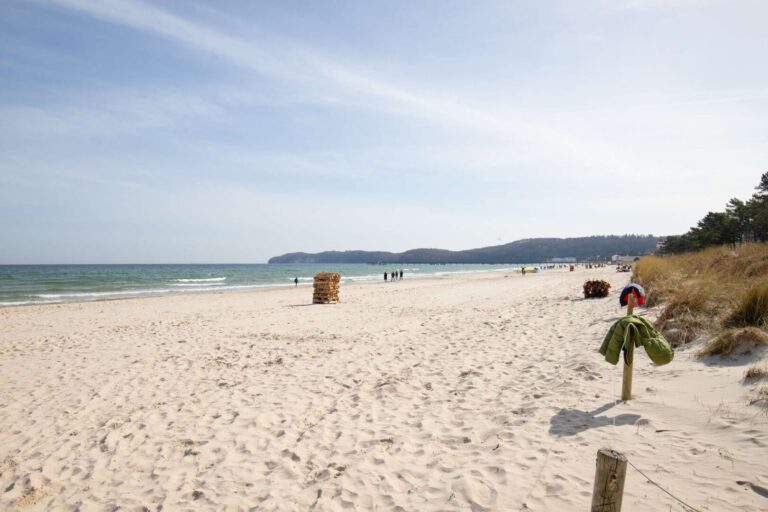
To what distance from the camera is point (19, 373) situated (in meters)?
8.09

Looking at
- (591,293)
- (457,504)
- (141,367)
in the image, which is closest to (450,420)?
(457,504)

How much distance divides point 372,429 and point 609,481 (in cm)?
312

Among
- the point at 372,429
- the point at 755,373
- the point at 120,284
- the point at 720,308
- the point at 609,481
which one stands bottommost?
the point at 372,429

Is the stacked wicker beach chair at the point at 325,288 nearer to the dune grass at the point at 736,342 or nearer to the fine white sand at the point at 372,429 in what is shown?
the fine white sand at the point at 372,429

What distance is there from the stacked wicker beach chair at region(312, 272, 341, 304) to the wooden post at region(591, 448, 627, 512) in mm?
18501

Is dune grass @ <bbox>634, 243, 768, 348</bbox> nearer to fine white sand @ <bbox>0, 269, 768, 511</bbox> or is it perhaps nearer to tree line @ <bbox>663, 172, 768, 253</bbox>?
fine white sand @ <bbox>0, 269, 768, 511</bbox>

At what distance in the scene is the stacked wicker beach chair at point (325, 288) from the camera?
20.5m

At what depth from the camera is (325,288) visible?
67.4 feet

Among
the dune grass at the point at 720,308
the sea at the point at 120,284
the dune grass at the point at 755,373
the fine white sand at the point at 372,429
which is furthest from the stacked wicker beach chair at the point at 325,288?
the dune grass at the point at 755,373

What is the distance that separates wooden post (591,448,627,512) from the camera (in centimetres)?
226

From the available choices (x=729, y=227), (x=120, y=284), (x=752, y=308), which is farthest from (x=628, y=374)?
(x=729, y=227)

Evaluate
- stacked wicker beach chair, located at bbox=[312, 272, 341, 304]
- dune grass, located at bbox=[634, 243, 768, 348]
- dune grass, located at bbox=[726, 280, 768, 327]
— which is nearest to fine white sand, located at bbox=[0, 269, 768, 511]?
dune grass, located at bbox=[634, 243, 768, 348]

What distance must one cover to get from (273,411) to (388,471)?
7.69 feet

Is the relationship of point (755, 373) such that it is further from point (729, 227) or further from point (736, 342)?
point (729, 227)
